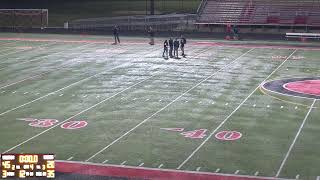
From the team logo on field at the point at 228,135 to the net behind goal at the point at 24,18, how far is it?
43.2 metres

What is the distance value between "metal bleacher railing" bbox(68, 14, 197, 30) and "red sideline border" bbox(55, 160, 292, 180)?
4315 cm

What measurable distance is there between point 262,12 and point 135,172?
46346 millimetres

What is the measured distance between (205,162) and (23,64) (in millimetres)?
21894

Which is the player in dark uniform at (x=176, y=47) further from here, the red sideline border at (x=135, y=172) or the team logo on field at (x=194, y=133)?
the red sideline border at (x=135, y=172)

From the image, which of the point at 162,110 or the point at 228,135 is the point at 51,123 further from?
the point at 228,135

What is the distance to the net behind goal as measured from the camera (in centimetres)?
6138

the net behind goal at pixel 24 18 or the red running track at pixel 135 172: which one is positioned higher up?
the net behind goal at pixel 24 18

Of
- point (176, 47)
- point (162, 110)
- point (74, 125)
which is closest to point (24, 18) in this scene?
point (176, 47)

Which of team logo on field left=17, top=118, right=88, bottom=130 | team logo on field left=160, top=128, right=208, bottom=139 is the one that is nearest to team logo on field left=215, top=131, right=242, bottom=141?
team logo on field left=160, top=128, right=208, bottom=139

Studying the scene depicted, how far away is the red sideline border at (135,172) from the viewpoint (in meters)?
16.4

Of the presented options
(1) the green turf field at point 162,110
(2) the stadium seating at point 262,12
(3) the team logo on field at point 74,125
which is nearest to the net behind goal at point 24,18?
(2) the stadium seating at point 262,12

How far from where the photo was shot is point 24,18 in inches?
2495
